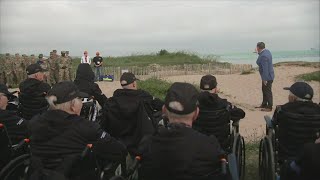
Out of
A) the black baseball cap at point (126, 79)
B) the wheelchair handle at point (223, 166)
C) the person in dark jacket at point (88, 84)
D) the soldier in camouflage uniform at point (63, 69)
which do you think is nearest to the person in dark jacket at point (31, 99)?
the person in dark jacket at point (88, 84)

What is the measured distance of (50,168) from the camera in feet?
10.0

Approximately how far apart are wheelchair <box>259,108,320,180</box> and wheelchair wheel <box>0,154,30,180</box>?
2.15 meters

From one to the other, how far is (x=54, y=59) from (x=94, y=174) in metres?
14.8

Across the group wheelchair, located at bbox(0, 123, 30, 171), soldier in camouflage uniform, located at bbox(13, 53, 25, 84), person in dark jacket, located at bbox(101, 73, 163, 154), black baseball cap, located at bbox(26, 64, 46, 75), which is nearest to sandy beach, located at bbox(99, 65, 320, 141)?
person in dark jacket, located at bbox(101, 73, 163, 154)

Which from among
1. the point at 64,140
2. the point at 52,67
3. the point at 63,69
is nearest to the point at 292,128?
the point at 64,140

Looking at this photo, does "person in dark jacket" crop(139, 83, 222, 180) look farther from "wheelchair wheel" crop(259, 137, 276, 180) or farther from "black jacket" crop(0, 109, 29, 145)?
"black jacket" crop(0, 109, 29, 145)

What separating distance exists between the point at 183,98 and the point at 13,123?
242cm

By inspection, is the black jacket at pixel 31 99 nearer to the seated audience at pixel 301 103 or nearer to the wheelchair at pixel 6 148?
the wheelchair at pixel 6 148

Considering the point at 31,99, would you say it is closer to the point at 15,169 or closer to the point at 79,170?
the point at 15,169

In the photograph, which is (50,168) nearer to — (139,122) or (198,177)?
(198,177)

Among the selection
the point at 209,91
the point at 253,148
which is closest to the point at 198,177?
the point at 209,91

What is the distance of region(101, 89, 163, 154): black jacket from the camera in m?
4.64

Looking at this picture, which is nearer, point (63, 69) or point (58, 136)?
point (58, 136)

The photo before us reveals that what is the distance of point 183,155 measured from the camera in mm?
2551
